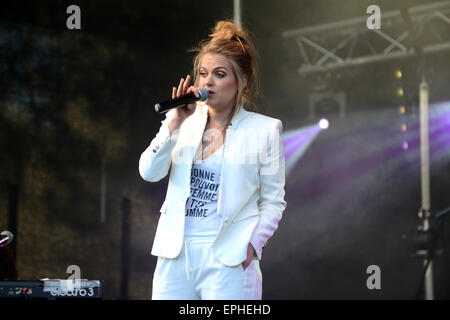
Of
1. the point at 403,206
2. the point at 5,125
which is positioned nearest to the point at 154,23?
the point at 5,125

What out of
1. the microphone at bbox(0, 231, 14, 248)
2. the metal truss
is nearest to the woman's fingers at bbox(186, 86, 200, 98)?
the microphone at bbox(0, 231, 14, 248)

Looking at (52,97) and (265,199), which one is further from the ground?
(52,97)

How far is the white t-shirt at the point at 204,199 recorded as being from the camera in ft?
6.42

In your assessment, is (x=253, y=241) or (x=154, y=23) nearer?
(x=253, y=241)

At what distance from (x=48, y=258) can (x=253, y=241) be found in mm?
3911

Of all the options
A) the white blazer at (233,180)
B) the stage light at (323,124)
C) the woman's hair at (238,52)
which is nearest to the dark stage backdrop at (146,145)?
the stage light at (323,124)

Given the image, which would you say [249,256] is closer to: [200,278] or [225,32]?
[200,278]

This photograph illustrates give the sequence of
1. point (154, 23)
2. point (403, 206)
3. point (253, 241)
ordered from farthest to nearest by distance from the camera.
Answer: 1. point (403, 206)
2. point (154, 23)
3. point (253, 241)

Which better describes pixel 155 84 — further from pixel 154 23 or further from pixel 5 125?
pixel 5 125

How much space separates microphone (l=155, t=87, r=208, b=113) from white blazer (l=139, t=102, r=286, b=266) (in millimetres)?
88

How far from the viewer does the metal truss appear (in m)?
5.61

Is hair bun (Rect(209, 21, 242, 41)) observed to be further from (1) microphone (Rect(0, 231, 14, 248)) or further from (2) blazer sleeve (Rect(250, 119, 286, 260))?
(1) microphone (Rect(0, 231, 14, 248))

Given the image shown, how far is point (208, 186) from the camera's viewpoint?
79.2 inches
